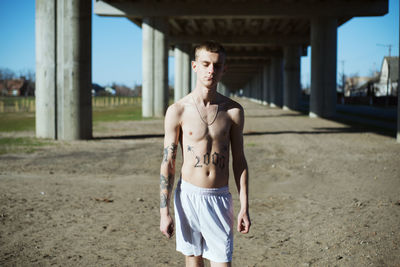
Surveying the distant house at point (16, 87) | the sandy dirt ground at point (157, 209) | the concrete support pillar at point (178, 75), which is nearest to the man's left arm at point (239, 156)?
the sandy dirt ground at point (157, 209)

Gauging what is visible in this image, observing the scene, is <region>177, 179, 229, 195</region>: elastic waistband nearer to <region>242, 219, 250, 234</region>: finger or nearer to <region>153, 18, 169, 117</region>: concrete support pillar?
<region>242, 219, 250, 234</region>: finger

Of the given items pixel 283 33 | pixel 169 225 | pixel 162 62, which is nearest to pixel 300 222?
pixel 169 225

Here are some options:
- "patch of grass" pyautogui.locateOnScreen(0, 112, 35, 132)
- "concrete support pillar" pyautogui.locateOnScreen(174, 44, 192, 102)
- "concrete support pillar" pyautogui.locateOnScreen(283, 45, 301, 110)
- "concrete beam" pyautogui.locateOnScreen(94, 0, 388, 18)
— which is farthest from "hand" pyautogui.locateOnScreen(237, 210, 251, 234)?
"concrete support pillar" pyautogui.locateOnScreen(283, 45, 301, 110)

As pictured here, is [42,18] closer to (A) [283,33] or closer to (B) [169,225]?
(B) [169,225]

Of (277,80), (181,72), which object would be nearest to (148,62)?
(181,72)

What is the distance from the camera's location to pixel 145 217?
638 centimetres

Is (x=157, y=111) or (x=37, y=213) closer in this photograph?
(x=37, y=213)

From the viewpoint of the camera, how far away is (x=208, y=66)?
119 inches

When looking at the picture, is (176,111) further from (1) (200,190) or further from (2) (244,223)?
(2) (244,223)

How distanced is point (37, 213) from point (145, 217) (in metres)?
1.58

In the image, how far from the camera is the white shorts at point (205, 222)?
9.81 ft

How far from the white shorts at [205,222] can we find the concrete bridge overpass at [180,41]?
13632 mm

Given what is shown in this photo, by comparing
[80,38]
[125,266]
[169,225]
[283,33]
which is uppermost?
[283,33]

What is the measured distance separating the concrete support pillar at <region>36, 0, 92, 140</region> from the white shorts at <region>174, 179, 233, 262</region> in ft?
44.6
